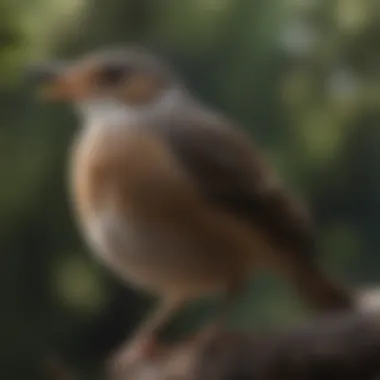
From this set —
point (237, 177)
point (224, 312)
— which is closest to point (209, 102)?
point (237, 177)

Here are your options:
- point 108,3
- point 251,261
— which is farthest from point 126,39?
point 251,261

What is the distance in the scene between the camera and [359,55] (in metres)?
1.04

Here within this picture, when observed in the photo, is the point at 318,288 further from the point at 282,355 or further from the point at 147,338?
the point at 147,338

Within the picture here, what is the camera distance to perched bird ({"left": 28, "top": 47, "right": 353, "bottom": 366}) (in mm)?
996

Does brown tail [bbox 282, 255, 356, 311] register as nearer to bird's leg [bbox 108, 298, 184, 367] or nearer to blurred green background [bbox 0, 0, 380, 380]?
blurred green background [bbox 0, 0, 380, 380]

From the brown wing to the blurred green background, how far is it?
0.07 feet

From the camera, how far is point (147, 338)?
39.5 inches

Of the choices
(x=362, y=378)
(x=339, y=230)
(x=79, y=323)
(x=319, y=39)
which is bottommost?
(x=79, y=323)

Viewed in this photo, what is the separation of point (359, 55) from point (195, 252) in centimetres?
32

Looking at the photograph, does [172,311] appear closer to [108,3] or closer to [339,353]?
[339,353]

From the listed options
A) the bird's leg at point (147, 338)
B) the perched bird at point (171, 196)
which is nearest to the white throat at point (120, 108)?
the perched bird at point (171, 196)

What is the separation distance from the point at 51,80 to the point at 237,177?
0.84 feet

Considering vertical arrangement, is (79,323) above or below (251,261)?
below

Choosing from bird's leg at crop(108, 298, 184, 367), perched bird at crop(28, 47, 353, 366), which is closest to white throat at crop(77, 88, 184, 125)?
perched bird at crop(28, 47, 353, 366)
